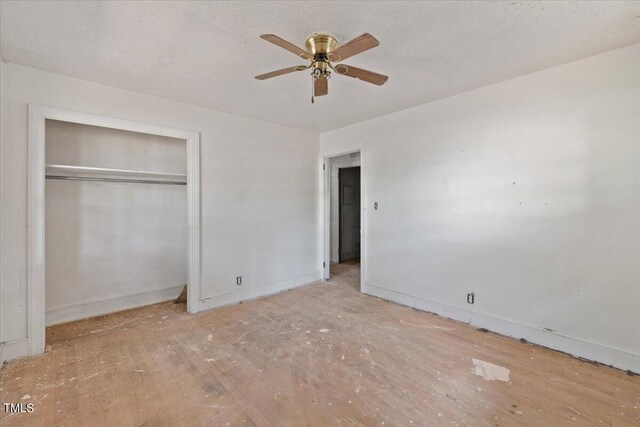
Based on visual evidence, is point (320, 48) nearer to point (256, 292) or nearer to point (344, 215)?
point (256, 292)

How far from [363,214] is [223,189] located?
190cm

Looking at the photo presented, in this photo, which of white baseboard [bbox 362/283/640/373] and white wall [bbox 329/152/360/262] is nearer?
white baseboard [bbox 362/283/640/373]

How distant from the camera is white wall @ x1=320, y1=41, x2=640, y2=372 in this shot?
213 cm

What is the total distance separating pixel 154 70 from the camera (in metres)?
2.38

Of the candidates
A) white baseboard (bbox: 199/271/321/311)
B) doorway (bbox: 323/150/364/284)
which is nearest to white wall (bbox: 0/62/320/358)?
white baseboard (bbox: 199/271/321/311)

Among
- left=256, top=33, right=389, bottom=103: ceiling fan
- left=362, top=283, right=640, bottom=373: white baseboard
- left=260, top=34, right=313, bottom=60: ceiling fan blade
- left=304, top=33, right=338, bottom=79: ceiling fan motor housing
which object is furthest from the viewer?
left=362, top=283, right=640, bottom=373: white baseboard

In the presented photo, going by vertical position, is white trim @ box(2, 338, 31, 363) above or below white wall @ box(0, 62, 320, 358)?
below

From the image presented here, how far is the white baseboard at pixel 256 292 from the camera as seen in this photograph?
11.0 feet

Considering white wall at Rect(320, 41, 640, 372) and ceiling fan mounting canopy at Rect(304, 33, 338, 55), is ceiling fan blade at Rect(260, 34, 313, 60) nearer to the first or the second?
ceiling fan mounting canopy at Rect(304, 33, 338, 55)

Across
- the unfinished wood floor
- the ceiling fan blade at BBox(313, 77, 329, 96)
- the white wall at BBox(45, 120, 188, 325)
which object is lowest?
the unfinished wood floor

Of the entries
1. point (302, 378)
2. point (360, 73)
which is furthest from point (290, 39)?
point (302, 378)

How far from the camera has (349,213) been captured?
629cm

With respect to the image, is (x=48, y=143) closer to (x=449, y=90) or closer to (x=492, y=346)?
(x=449, y=90)

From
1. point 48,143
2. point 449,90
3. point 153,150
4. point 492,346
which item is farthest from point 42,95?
point 492,346
